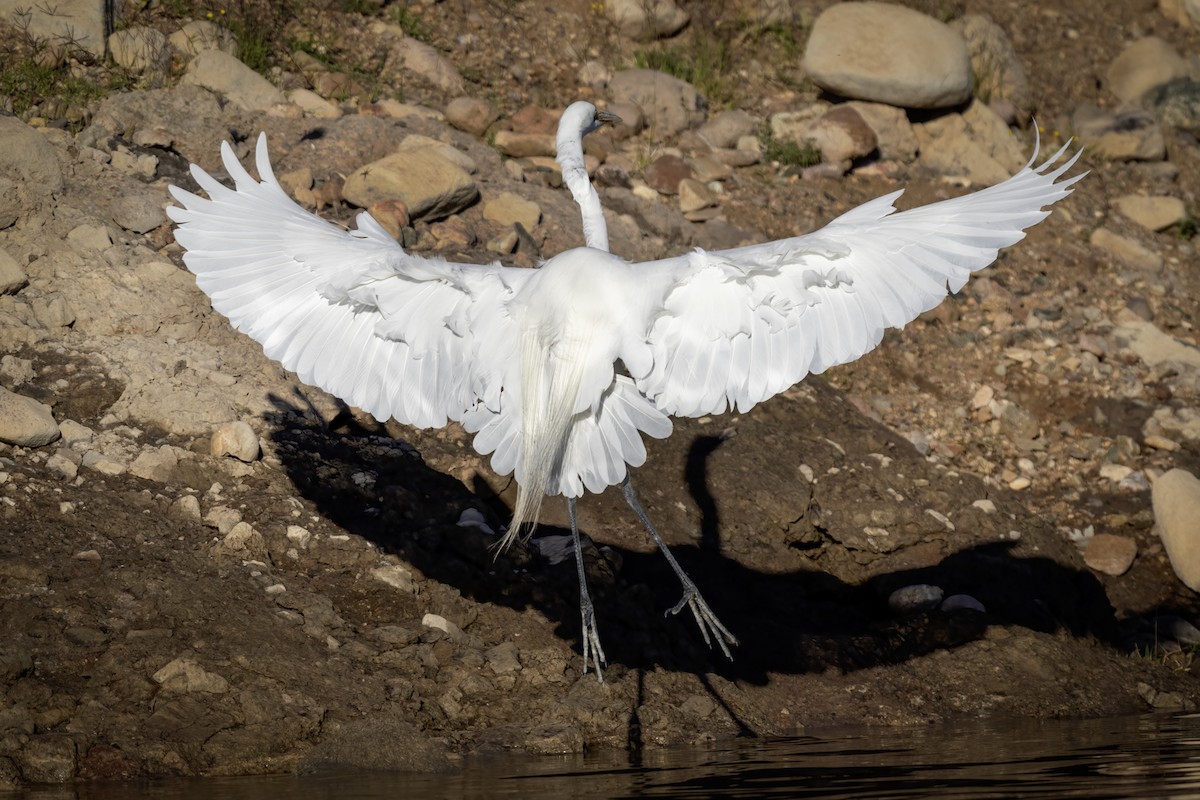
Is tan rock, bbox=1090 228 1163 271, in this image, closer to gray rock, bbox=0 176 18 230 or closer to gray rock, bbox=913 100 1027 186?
gray rock, bbox=913 100 1027 186

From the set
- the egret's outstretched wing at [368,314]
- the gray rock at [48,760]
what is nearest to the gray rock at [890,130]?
the egret's outstretched wing at [368,314]

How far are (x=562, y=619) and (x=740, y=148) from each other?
7.05 meters

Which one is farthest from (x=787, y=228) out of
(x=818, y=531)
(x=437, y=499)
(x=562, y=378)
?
(x=562, y=378)

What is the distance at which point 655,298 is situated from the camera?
19.3 feet

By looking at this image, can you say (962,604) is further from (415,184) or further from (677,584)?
(415,184)

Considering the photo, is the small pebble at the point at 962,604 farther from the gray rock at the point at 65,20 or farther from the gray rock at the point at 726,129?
the gray rock at the point at 65,20

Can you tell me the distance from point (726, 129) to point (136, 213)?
19.9ft

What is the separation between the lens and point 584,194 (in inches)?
276

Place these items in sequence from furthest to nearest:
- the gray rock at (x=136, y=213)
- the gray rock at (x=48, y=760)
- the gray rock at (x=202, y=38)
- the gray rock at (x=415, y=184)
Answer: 1. the gray rock at (x=202, y=38)
2. the gray rock at (x=415, y=184)
3. the gray rock at (x=136, y=213)
4. the gray rock at (x=48, y=760)

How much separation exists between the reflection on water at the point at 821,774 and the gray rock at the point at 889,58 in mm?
8071

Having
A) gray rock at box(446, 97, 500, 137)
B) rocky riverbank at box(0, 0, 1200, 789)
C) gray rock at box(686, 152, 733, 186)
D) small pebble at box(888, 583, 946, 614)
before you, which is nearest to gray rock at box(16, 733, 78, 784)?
rocky riverbank at box(0, 0, 1200, 789)

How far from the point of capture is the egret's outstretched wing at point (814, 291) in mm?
5559

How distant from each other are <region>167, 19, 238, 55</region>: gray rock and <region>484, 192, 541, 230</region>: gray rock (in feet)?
9.23

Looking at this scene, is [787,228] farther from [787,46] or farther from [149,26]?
[149,26]
